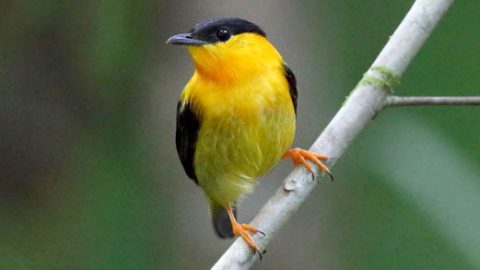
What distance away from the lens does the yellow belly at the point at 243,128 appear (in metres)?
4.39

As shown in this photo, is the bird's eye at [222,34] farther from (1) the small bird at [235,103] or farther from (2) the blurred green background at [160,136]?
(2) the blurred green background at [160,136]

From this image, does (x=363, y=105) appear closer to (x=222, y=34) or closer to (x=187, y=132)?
(x=222, y=34)

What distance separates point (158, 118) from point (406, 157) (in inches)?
67.9

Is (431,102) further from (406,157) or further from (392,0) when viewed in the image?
(392,0)

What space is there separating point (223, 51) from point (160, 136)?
2366 mm

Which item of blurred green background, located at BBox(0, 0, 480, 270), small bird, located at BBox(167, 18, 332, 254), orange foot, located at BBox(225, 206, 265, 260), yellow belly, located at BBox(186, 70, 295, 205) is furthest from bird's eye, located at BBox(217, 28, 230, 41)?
blurred green background, located at BBox(0, 0, 480, 270)

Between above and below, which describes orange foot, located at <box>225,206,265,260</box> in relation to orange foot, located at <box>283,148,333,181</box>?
below

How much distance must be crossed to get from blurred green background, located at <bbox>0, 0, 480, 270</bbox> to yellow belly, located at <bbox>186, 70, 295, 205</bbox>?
1341 mm

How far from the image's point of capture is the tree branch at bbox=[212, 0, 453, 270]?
13.1 feet

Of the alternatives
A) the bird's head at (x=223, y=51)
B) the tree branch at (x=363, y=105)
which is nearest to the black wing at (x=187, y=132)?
the bird's head at (x=223, y=51)

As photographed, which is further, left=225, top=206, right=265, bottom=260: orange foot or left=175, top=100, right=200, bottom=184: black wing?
left=175, top=100, right=200, bottom=184: black wing

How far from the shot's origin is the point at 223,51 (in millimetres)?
4395

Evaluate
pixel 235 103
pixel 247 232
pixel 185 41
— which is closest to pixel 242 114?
pixel 235 103

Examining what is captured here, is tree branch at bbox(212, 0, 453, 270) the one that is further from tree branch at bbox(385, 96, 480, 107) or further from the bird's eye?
the bird's eye
